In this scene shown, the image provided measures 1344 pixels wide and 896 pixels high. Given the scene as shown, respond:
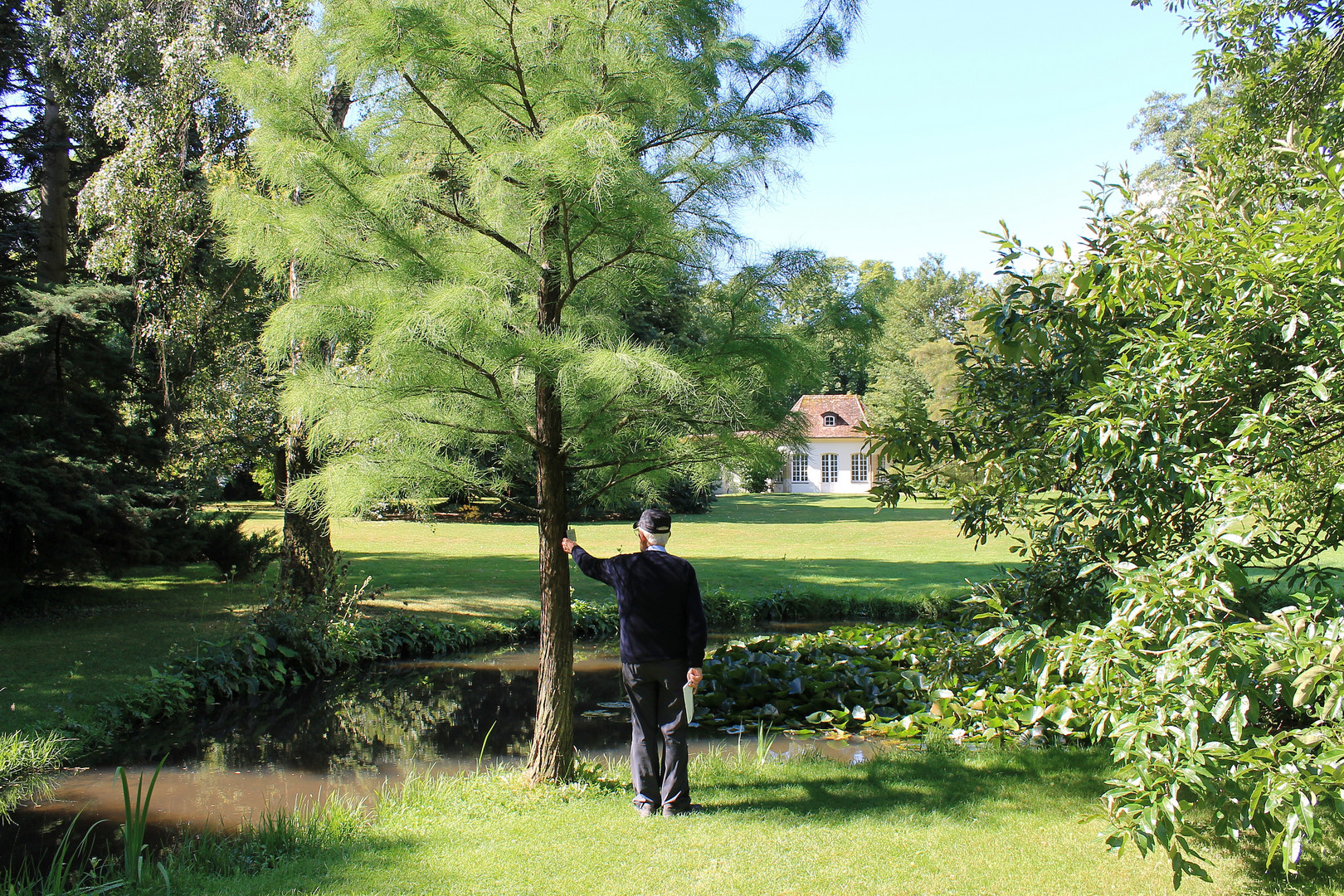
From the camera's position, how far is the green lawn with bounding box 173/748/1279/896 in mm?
3840

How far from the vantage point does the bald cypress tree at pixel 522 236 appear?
464 cm

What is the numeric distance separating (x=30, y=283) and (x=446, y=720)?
6.84 metres

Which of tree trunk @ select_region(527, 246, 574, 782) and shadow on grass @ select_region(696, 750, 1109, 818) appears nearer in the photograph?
shadow on grass @ select_region(696, 750, 1109, 818)

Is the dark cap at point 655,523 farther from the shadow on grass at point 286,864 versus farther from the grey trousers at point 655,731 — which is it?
the shadow on grass at point 286,864

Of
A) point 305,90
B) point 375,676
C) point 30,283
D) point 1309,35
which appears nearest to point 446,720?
point 375,676

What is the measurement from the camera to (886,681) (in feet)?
28.7

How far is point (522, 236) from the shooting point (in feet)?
17.8

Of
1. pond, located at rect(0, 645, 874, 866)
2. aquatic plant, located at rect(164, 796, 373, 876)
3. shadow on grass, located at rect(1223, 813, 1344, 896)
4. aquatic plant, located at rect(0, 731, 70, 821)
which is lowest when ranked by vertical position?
pond, located at rect(0, 645, 874, 866)

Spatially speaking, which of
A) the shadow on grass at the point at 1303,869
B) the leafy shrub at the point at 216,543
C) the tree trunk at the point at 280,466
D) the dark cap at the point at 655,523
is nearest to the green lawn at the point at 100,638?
the leafy shrub at the point at 216,543

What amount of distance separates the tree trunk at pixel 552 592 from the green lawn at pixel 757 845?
11.5 inches

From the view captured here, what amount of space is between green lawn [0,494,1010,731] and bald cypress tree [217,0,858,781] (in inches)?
141

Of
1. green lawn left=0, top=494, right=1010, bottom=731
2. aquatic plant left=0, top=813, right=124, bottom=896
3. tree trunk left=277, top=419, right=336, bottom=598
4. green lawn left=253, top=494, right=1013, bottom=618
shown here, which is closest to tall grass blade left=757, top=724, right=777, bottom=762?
green lawn left=253, top=494, right=1013, bottom=618

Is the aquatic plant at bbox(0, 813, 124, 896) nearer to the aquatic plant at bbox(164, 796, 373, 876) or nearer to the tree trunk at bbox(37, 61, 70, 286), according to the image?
the aquatic plant at bbox(164, 796, 373, 876)

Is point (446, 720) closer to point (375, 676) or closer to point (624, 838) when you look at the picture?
point (375, 676)
